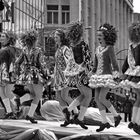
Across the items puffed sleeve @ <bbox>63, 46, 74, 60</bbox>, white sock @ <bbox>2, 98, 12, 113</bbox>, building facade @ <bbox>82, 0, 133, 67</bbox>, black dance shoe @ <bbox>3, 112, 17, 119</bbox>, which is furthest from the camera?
building facade @ <bbox>82, 0, 133, 67</bbox>

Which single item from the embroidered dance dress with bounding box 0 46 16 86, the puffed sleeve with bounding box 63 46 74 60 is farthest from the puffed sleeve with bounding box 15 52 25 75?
the puffed sleeve with bounding box 63 46 74 60

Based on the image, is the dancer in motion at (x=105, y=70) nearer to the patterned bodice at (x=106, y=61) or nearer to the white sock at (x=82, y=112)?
the patterned bodice at (x=106, y=61)

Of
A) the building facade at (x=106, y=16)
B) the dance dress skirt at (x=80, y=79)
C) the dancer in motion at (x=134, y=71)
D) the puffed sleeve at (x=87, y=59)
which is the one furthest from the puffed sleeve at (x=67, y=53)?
the building facade at (x=106, y=16)

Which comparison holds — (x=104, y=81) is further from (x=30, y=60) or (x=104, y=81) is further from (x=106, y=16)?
(x=106, y=16)

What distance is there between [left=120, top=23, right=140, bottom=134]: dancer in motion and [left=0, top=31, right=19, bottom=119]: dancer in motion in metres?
2.64

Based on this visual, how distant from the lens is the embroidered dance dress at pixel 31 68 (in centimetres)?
876

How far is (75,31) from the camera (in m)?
8.09

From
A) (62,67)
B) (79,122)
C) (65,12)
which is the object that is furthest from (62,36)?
(65,12)

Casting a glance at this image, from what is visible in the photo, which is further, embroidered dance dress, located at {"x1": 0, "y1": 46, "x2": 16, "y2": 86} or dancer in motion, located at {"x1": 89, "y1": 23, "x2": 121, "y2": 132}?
embroidered dance dress, located at {"x1": 0, "y1": 46, "x2": 16, "y2": 86}

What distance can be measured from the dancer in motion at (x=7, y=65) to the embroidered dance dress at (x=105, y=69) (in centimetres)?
209

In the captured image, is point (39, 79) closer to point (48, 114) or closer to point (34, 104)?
point (34, 104)

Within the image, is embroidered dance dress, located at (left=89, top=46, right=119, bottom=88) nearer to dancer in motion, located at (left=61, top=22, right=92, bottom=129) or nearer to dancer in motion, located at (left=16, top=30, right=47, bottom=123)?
dancer in motion, located at (left=61, top=22, right=92, bottom=129)

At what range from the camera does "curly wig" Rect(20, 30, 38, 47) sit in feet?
29.3

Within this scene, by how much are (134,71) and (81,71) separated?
113 cm
